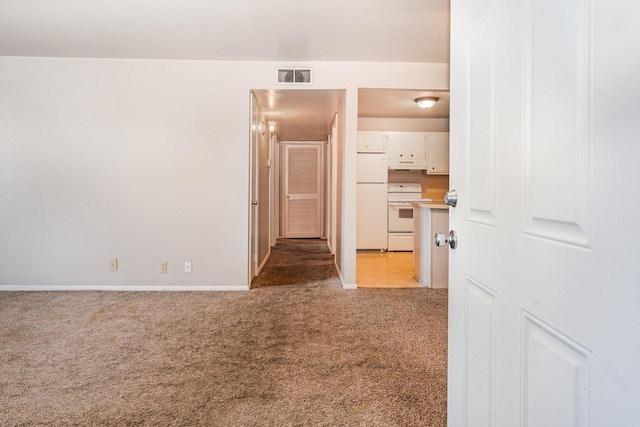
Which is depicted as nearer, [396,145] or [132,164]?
[132,164]

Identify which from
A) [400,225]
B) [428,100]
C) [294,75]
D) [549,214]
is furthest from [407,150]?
[549,214]

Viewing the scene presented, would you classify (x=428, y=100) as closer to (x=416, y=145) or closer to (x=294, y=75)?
(x=416, y=145)

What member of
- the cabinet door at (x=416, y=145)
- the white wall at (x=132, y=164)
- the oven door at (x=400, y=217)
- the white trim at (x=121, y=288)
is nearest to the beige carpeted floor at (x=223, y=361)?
the white trim at (x=121, y=288)

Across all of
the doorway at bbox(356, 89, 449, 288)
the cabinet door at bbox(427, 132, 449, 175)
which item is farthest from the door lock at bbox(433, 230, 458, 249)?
the cabinet door at bbox(427, 132, 449, 175)

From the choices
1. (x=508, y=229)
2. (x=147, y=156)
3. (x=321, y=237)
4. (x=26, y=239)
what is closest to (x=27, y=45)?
(x=147, y=156)

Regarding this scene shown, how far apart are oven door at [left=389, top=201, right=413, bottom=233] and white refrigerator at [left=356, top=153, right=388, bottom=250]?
179mm

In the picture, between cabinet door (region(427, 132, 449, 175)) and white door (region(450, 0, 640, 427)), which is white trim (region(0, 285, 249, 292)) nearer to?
white door (region(450, 0, 640, 427))

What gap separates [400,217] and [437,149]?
139cm

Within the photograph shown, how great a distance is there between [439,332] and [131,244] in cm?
317

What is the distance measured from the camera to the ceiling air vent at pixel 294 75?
12.2ft

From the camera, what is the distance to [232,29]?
3.02 metres

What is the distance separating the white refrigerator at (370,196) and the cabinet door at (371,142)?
0.07m

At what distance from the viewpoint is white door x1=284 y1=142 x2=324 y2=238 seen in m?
7.97

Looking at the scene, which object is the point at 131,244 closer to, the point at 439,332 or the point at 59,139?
the point at 59,139
